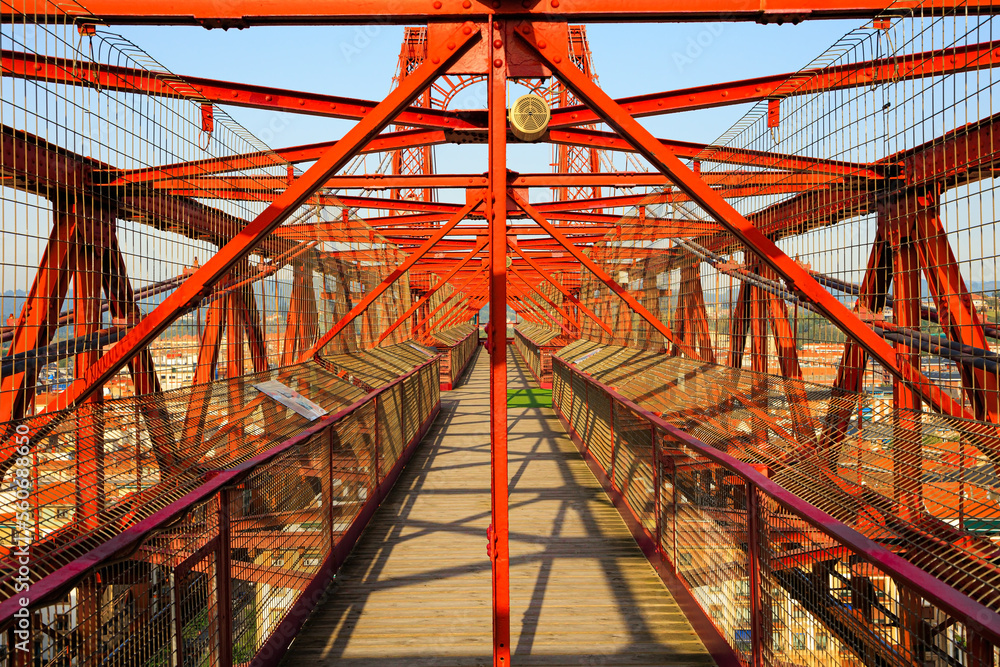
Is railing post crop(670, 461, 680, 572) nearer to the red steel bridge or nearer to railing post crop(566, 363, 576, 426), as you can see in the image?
the red steel bridge

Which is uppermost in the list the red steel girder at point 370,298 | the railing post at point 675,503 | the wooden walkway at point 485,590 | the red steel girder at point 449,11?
the red steel girder at point 449,11

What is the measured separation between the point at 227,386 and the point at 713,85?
572 centimetres

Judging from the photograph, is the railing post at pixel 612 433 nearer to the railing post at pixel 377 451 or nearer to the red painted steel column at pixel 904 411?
the railing post at pixel 377 451

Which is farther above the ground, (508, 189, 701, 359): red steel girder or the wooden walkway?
(508, 189, 701, 359): red steel girder

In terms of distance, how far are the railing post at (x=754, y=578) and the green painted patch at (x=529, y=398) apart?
44.9ft

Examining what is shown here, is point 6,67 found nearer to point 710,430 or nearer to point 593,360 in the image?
point 710,430

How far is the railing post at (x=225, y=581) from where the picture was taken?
3.22 metres

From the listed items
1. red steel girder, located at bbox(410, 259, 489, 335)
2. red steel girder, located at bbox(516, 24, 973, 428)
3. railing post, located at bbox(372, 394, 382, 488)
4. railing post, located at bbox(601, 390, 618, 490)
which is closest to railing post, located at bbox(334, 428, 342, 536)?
railing post, located at bbox(372, 394, 382, 488)

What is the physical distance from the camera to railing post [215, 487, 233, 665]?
3.22 metres

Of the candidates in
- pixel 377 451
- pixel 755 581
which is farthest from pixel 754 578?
pixel 377 451

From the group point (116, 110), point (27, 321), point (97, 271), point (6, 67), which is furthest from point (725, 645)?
point (6, 67)

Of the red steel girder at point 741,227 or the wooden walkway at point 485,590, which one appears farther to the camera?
the wooden walkway at point 485,590

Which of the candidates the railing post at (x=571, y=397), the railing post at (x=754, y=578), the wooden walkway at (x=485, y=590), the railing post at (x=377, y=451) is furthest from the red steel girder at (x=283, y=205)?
the railing post at (x=571, y=397)

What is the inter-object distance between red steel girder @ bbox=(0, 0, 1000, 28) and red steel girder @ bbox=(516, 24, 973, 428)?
1.16ft
